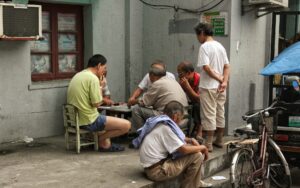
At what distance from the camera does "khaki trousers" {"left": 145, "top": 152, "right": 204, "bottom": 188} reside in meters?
5.36

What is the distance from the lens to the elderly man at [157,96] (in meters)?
6.73

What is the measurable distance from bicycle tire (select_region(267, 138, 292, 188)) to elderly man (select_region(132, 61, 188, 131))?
4.91 ft

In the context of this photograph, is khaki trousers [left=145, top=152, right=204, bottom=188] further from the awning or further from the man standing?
the awning

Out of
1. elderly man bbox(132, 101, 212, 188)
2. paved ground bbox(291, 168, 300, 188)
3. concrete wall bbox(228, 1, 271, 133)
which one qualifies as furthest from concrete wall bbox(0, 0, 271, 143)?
elderly man bbox(132, 101, 212, 188)

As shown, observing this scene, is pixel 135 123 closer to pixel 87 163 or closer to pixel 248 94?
pixel 87 163

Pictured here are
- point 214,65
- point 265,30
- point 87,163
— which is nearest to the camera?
point 87,163

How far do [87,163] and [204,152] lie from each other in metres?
1.61

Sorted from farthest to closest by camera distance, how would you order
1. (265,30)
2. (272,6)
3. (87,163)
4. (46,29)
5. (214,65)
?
(265,30)
(272,6)
(46,29)
(214,65)
(87,163)

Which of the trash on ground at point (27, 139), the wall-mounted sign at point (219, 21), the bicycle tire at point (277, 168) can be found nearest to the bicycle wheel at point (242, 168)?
the bicycle tire at point (277, 168)

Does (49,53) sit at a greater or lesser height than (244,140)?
greater

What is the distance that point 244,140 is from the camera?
583cm

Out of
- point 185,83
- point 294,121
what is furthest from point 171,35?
point 294,121

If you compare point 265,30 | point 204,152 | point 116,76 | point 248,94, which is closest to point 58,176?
point 204,152

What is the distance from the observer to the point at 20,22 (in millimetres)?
6781
